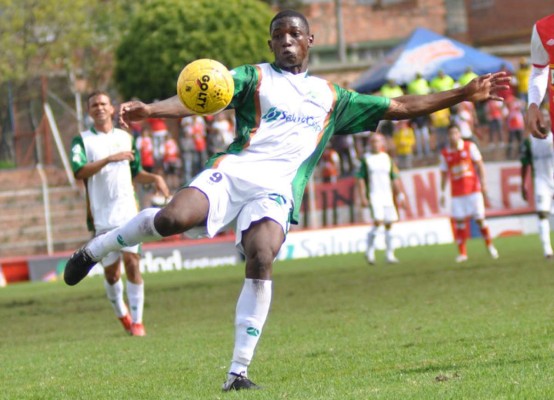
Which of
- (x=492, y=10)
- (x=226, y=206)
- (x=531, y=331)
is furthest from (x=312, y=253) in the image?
(x=492, y=10)

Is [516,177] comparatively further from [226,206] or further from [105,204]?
[226,206]

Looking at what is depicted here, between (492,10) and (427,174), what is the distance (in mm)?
29473

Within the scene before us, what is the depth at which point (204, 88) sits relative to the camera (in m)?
7.66

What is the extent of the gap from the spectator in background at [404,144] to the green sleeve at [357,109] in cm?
2231

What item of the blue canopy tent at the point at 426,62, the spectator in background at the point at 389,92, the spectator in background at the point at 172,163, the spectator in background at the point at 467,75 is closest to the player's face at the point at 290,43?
the spectator in background at the point at 172,163

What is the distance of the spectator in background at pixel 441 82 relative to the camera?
31516 millimetres

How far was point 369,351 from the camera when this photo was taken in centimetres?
956

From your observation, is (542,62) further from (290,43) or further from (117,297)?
(117,297)

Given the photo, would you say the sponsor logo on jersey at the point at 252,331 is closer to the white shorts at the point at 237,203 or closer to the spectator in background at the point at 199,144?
the white shorts at the point at 237,203

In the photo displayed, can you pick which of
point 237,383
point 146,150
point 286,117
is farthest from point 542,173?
point 237,383

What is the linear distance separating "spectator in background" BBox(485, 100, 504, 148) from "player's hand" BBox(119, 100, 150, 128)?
78.2 ft

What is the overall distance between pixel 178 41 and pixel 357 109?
111ft

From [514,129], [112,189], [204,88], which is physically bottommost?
[514,129]

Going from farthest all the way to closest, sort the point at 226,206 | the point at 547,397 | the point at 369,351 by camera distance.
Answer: the point at 369,351, the point at 226,206, the point at 547,397
